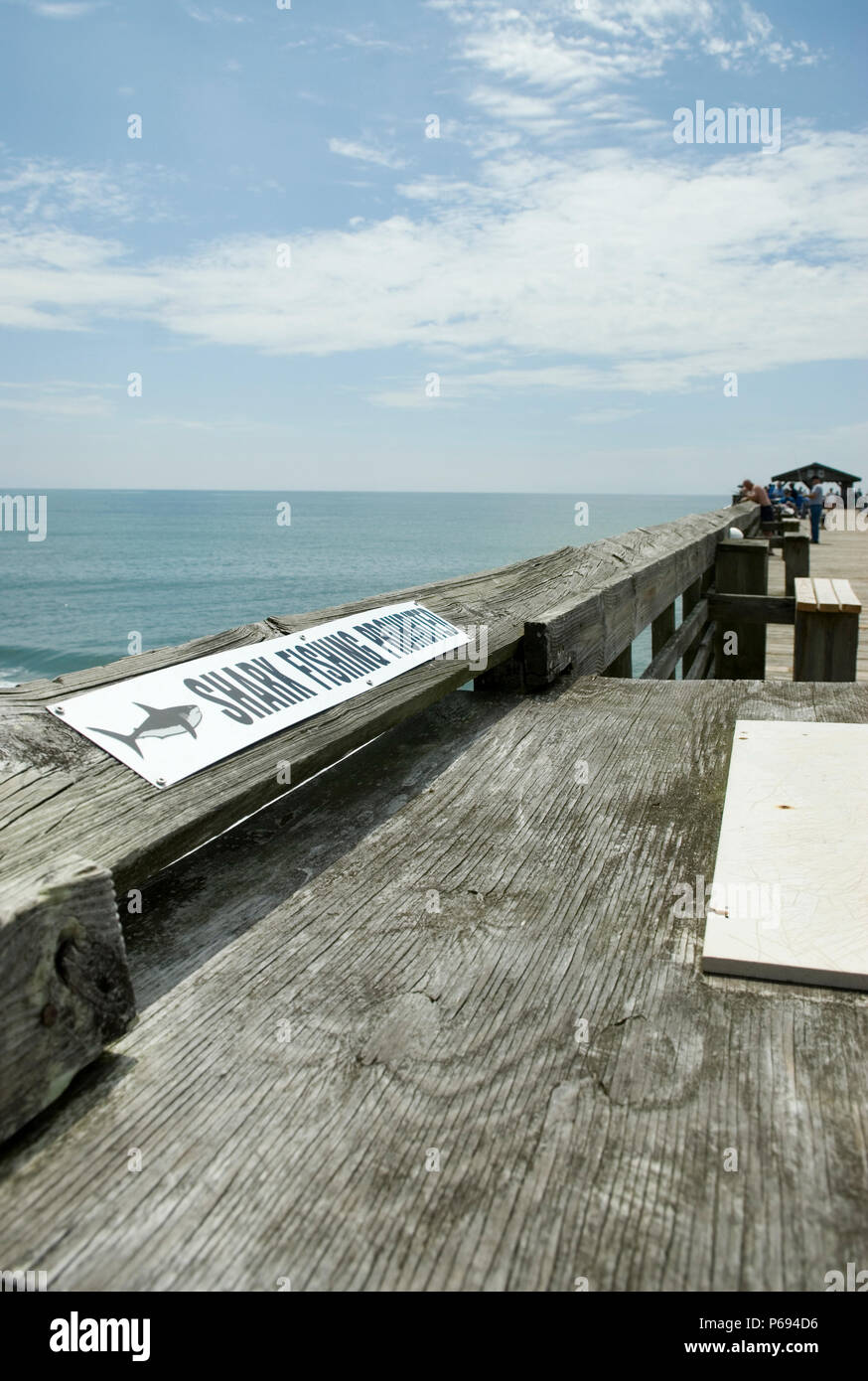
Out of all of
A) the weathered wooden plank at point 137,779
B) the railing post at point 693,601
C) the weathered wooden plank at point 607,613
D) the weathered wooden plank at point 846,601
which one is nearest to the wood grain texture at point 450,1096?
the weathered wooden plank at point 137,779

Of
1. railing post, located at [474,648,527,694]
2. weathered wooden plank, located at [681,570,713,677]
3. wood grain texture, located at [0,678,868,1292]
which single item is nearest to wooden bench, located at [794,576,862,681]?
railing post, located at [474,648,527,694]

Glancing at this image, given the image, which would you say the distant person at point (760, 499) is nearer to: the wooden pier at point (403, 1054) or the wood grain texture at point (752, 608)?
the wood grain texture at point (752, 608)

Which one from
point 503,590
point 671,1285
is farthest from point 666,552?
point 671,1285

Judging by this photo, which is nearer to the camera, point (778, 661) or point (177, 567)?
point (778, 661)

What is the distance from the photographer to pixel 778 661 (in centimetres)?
1004

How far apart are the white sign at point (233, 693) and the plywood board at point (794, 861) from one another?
1.00 m

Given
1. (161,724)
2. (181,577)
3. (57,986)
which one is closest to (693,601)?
(161,724)

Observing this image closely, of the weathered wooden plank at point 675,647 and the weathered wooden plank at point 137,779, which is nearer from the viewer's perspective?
the weathered wooden plank at point 137,779

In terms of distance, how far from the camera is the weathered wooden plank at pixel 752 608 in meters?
7.54

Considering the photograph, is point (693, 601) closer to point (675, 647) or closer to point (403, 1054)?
point (675, 647)

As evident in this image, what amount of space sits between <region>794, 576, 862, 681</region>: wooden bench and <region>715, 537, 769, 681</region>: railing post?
10.8 ft

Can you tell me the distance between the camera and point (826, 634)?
16.6 feet
